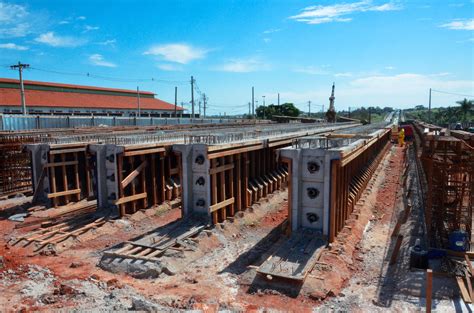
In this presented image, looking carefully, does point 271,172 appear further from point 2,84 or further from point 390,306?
point 2,84

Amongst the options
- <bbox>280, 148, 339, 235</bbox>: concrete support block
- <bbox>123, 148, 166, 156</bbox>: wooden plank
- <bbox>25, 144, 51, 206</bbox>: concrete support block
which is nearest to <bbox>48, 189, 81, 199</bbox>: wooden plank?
<bbox>25, 144, 51, 206</bbox>: concrete support block

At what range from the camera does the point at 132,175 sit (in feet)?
55.8

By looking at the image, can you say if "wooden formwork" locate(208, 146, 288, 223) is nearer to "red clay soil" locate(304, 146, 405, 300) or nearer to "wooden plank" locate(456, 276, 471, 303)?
"red clay soil" locate(304, 146, 405, 300)

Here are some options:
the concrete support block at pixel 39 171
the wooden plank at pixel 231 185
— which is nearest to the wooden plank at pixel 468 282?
the wooden plank at pixel 231 185

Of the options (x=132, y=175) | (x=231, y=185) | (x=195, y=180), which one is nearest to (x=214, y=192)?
(x=195, y=180)

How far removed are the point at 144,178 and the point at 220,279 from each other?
8.42 meters

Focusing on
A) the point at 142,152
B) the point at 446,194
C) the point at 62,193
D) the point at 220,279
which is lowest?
the point at 220,279

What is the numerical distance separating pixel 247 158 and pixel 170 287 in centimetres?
895

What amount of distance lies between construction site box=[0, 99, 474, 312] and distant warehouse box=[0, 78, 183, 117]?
3372cm

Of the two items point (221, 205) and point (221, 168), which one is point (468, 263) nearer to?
point (221, 205)

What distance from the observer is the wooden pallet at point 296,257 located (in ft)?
33.9

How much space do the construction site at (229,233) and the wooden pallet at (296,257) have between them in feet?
0.20

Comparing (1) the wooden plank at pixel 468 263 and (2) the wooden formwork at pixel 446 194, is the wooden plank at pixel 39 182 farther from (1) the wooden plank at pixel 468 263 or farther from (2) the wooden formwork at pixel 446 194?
(1) the wooden plank at pixel 468 263

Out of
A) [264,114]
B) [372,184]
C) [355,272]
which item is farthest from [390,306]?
[264,114]
